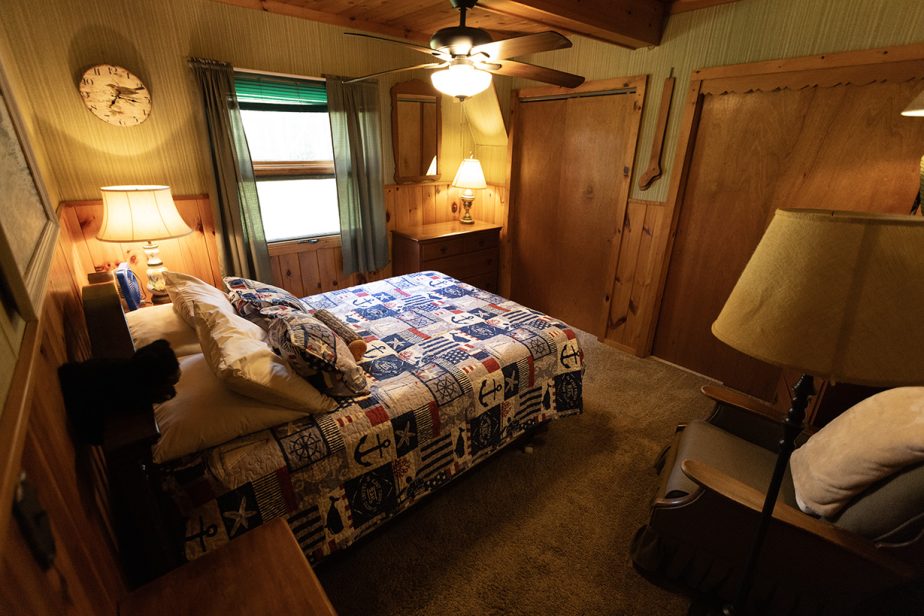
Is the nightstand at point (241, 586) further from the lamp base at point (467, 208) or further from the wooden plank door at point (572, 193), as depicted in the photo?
the lamp base at point (467, 208)

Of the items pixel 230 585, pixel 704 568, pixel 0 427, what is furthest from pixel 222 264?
pixel 704 568

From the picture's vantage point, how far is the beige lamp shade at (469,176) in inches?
145

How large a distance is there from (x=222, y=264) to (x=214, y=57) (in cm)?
128

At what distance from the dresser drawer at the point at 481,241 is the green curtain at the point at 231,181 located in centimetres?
173

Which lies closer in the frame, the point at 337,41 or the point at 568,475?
the point at 568,475

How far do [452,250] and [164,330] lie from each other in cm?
241

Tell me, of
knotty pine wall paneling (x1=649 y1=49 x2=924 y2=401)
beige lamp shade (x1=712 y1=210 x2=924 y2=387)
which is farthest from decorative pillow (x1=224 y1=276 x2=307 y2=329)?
knotty pine wall paneling (x1=649 y1=49 x2=924 y2=401)

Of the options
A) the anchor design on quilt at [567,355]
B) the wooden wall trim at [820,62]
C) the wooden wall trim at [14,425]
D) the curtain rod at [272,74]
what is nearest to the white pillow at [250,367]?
the wooden wall trim at [14,425]

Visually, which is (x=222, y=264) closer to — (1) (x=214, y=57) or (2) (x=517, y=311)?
(1) (x=214, y=57)

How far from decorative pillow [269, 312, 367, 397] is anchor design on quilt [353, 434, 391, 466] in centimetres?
19

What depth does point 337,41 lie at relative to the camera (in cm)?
297

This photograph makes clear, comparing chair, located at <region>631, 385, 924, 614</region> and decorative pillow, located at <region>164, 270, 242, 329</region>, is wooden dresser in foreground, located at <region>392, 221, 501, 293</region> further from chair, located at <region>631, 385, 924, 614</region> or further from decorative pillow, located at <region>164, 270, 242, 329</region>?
chair, located at <region>631, 385, 924, 614</region>

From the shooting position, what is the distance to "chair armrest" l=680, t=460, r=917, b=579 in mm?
1132

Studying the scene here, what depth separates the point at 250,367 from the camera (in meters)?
1.38
